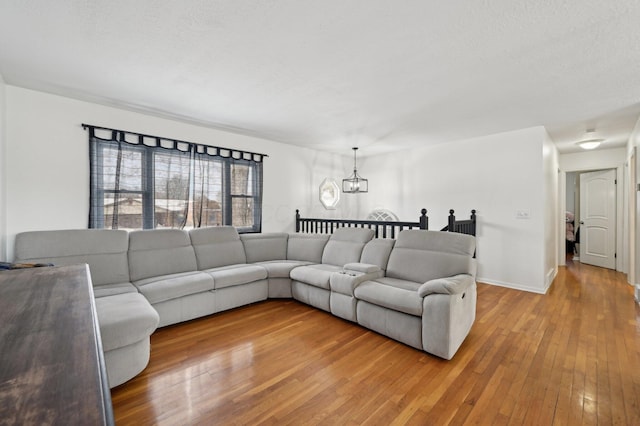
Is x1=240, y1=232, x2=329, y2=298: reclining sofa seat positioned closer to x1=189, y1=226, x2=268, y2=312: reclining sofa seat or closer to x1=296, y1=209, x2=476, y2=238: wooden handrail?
x1=189, y1=226, x2=268, y2=312: reclining sofa seat

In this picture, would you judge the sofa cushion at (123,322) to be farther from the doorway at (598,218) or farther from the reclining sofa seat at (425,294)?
the doorway at (598,218)

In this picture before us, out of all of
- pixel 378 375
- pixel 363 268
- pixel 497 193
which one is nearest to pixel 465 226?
pixel 497 193

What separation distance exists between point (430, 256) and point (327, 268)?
127cm

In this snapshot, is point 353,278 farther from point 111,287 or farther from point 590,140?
point 590,140

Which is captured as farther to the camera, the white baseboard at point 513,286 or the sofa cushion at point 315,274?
the white baseboard at point 513,286

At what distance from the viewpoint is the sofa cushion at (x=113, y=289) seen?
2.54 metres

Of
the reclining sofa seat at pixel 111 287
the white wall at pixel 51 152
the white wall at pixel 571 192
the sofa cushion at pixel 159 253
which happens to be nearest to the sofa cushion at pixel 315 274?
the sofa cushion at pixel 159 253

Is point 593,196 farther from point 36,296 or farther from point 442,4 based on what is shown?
point 36,296

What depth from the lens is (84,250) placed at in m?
2.89

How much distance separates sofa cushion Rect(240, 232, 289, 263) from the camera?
13.6 ft

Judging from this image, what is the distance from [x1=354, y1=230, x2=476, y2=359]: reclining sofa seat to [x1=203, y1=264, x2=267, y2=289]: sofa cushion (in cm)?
133

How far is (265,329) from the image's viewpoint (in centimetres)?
284

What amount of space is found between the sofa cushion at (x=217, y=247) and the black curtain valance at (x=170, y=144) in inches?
45.3

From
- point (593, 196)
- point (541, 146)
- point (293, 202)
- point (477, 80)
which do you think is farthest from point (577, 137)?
point (293, 202)
